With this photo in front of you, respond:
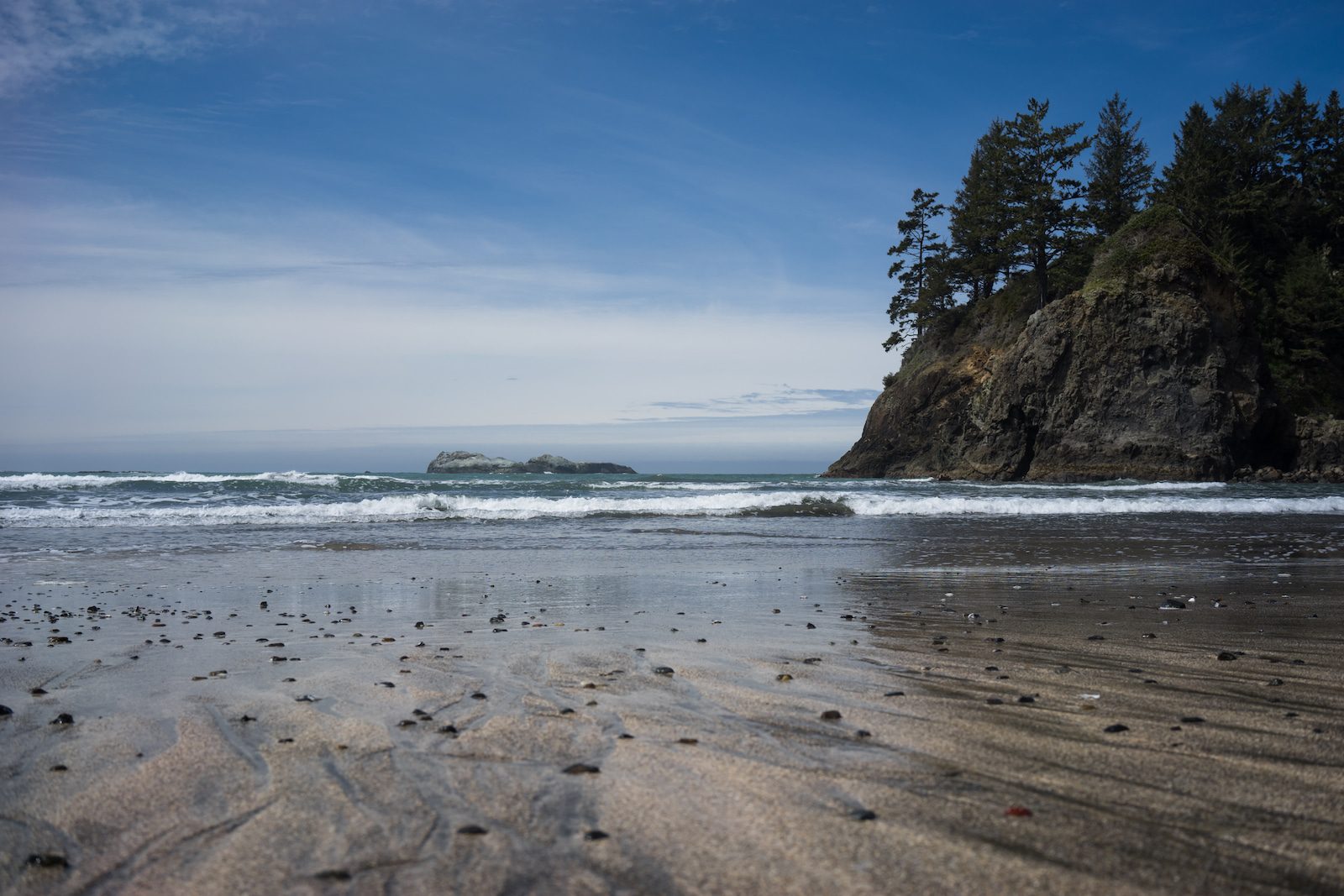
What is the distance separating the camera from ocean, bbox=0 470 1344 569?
1221 cm

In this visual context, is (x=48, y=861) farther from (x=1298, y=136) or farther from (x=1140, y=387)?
(x=1298, y=136)

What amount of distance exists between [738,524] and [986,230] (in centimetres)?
3362

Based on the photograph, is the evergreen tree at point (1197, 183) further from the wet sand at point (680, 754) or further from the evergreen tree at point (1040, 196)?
the wet sand at point (680, 754)

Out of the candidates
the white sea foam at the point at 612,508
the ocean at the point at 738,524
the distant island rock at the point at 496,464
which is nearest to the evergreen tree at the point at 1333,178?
the ocean at the point at 738,524

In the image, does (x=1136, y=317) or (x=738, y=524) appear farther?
(x=1136, y=317)

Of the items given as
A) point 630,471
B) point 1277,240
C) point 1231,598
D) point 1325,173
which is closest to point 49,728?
point 1231,598

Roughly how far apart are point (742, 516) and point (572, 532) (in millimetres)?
5191

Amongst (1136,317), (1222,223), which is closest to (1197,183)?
(1222,223)

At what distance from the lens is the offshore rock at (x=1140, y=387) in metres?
33.2

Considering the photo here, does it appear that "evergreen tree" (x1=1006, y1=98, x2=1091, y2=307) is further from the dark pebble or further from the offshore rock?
the dark pebble

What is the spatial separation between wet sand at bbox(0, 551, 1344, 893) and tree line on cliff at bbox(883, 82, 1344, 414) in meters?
40.6

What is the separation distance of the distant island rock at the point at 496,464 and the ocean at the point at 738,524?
33020 mm

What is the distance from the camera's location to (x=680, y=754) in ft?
9.77

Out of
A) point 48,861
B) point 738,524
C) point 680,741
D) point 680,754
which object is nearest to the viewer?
point 48,861
